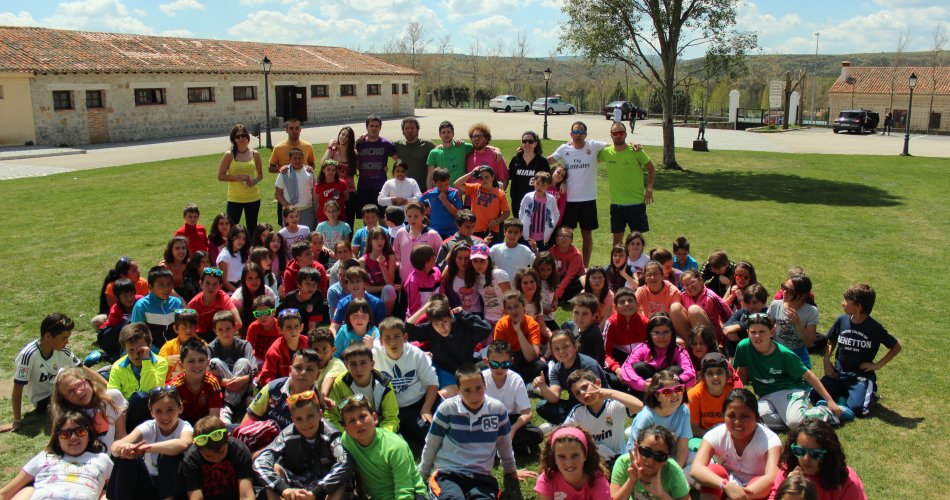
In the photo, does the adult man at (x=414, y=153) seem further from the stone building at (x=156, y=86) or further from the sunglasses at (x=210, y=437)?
the stone building at (x=156, y=86)

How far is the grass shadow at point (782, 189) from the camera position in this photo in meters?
17.1

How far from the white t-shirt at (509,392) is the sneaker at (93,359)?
13.7ft

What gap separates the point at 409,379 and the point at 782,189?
15.7 m

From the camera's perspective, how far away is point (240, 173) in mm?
10109

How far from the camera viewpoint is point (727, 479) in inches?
179

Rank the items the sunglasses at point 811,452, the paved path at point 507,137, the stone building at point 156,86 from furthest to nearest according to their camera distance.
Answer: the stone building at point 156,86
the paved path at point 507,137
the sunglasses at point 811,452

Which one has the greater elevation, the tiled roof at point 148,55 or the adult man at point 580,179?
the tiled roof at point 148,55

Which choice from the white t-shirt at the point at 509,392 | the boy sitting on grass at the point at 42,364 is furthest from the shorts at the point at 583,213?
the boy sitting on grass at the point at 42,364

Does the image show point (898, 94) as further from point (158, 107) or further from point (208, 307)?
point (208, 307)

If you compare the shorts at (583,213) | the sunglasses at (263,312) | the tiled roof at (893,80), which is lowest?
the sunglasses at (263,312)

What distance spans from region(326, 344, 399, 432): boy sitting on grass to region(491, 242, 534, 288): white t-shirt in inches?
109

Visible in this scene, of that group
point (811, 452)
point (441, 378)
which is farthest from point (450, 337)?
point (811, 452)

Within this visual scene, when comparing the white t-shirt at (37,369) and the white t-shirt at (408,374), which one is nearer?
the white t-shirt at (408,374)

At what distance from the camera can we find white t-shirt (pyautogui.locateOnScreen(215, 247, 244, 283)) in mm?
8414
